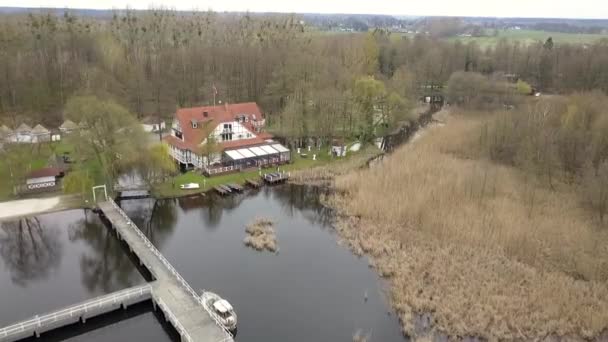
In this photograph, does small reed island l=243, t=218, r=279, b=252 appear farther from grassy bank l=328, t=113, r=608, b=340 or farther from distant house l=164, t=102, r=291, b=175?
distant house l=164, t=102, r=291, b=175

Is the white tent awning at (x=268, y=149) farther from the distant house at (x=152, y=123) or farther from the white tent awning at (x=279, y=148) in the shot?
the distant house at (x=152, y=123)

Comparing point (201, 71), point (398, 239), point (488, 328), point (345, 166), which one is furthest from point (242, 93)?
point (488, 328)

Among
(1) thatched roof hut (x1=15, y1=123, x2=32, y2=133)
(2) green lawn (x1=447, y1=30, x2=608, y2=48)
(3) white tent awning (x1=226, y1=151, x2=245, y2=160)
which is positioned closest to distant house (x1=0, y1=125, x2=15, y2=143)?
(1) thatched roof hut (x1=15, y1=123, x2=32, y2=133)

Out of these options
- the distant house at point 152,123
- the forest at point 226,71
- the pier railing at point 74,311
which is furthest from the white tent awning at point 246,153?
the pier railing at point 74,311

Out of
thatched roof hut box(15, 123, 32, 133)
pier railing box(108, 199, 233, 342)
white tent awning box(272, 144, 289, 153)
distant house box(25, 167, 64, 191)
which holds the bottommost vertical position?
pier railing box(108, 199, 233, 342)

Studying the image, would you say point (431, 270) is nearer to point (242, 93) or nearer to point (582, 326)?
point (582, 326)

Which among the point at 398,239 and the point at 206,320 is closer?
the point at 206,320
